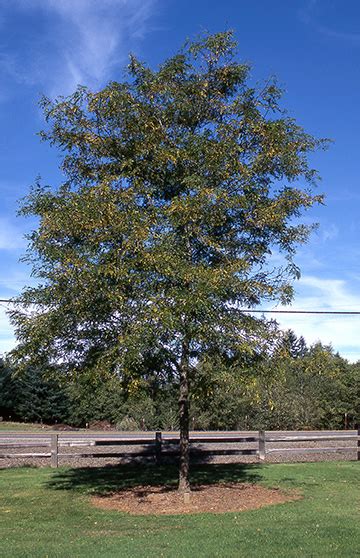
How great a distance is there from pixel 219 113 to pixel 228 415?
1185 inches

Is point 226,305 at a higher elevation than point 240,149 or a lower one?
lower

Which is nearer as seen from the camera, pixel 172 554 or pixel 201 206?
pixel 172 554

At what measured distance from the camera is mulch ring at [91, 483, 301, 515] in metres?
11.5

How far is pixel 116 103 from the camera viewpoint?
1245 cm

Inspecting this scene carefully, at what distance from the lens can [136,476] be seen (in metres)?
16.2

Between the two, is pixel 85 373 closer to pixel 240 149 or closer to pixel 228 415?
pixel 240 149

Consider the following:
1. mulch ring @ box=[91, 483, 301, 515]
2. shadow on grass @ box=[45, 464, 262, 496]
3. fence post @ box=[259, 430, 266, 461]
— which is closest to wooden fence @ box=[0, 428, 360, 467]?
fence post @ box=[259, 430, 266, 461]

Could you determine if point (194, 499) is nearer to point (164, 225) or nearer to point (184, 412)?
point (184, 412)

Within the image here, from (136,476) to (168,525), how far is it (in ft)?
21.0

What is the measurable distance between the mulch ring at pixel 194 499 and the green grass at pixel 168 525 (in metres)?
0.43

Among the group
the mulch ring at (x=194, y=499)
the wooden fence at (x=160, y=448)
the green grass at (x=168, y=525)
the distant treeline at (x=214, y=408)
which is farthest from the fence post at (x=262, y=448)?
the mulch ring at (x=194, y=499)

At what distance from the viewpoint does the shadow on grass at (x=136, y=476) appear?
572 inches

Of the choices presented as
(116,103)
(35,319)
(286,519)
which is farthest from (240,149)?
(286,519)

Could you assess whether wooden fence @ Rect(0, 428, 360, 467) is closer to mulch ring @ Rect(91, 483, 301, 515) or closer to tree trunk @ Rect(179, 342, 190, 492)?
mulch ring @ Rect(91, 483, 301, 515)
